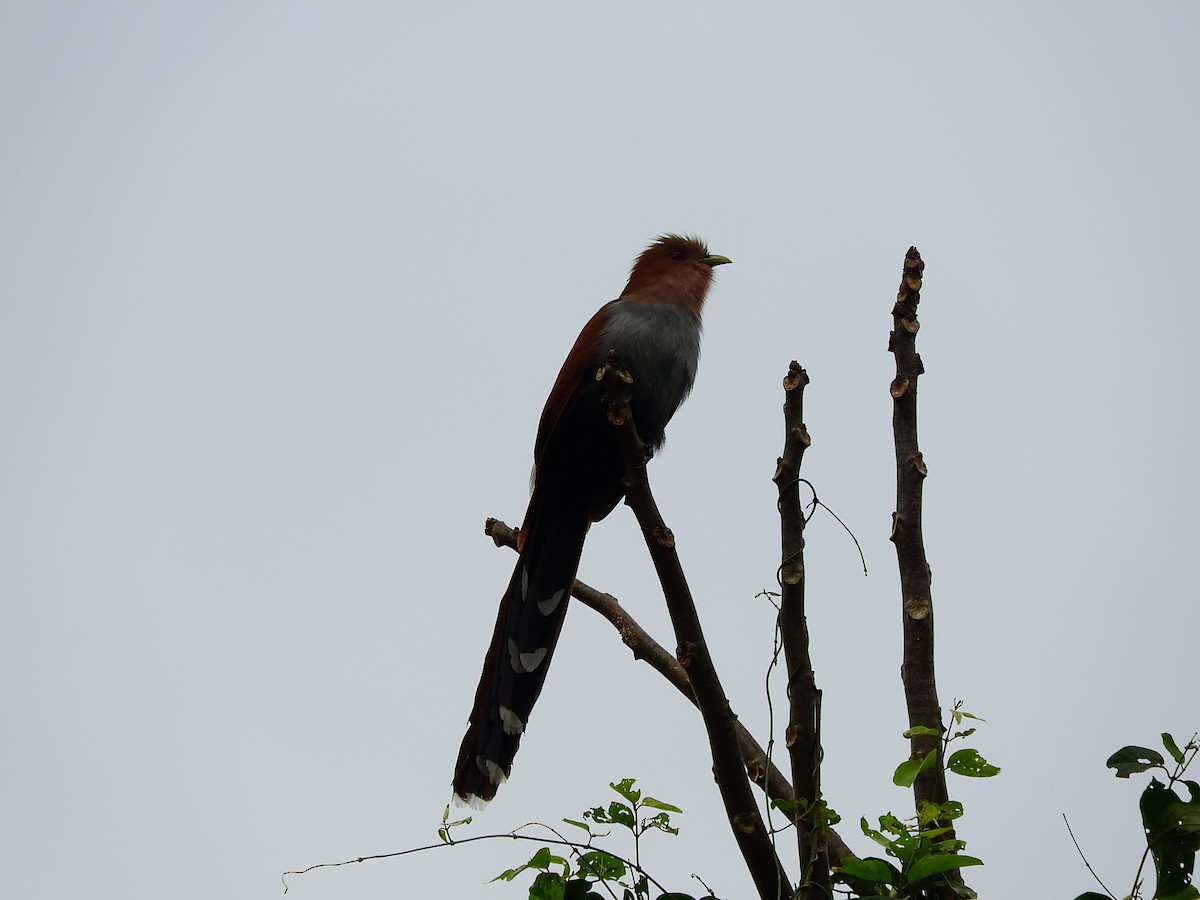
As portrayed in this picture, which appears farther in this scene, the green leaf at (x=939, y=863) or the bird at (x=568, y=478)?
the bird at (x=568, y=478)

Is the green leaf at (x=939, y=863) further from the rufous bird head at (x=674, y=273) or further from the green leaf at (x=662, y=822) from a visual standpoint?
the rufous bird head at (x=674, y=273)

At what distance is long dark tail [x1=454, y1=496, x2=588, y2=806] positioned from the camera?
283 cm

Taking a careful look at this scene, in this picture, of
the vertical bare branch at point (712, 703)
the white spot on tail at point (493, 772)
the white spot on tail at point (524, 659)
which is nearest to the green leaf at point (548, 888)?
the vertical bare branch at point (712, 703)

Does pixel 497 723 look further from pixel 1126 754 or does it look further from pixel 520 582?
pixel 1126 754

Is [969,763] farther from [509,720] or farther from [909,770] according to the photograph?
[509,720]

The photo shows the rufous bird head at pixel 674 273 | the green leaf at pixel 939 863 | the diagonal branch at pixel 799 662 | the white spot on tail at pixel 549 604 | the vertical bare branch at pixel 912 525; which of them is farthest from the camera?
the rufous bird head at pixel 674 273

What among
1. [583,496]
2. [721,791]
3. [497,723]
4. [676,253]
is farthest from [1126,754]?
[676,253]

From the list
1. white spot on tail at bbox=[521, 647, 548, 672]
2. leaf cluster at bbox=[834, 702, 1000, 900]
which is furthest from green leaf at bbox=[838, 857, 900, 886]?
white spot on tail at bbox=[521, 647, 548, 672]

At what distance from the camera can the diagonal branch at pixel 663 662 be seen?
2260 millimetres

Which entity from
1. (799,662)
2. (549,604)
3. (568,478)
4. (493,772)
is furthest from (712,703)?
(568,478)

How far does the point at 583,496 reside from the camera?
3352 mm

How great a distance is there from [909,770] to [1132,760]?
0.39 m

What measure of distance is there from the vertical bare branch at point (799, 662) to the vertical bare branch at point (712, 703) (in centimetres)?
10

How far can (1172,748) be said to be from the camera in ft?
5.95
